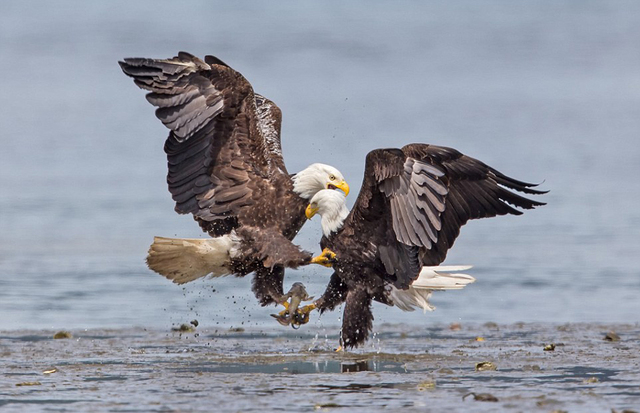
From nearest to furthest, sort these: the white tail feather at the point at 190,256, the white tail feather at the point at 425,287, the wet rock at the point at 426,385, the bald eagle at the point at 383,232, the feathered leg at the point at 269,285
A: the wet rock at the point at 426,385, the bald eagle at the point at 383,232, the white tail feather at the point at 190,256, the feathered leg at the point at 269,285, the white tail feather at the point at 425,287

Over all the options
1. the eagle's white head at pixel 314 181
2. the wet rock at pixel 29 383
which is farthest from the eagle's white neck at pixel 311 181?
the wet rock at pixel 29 383

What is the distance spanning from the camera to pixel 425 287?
6.91 metres

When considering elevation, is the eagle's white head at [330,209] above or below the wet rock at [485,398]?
above

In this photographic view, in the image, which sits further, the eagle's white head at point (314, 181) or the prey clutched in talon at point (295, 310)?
the eagle's white head at point (314, 181)

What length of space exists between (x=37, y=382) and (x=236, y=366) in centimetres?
101

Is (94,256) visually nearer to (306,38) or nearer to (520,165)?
(520,165)

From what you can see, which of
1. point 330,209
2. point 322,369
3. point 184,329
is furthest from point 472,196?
point 184,329

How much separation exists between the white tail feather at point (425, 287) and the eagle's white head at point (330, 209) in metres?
0.61

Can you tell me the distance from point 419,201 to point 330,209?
718mm

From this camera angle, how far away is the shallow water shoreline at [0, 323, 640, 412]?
479 cm

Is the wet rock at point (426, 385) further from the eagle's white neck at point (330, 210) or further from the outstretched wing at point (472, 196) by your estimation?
the eagle's white neck at point (330, 210)

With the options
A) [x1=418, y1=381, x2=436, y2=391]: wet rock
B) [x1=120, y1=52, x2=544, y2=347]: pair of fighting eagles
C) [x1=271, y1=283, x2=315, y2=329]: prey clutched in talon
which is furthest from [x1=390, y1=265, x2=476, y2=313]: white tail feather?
[x1=418, y1=381, x2=436, y2=391]: wet rock

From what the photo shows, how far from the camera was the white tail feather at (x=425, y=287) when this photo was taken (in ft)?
22.7

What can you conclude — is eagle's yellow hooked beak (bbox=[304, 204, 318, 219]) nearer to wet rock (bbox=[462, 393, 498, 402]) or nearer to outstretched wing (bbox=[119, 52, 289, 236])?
outstretched wing (bbox=[119, 52, 289, 236])
